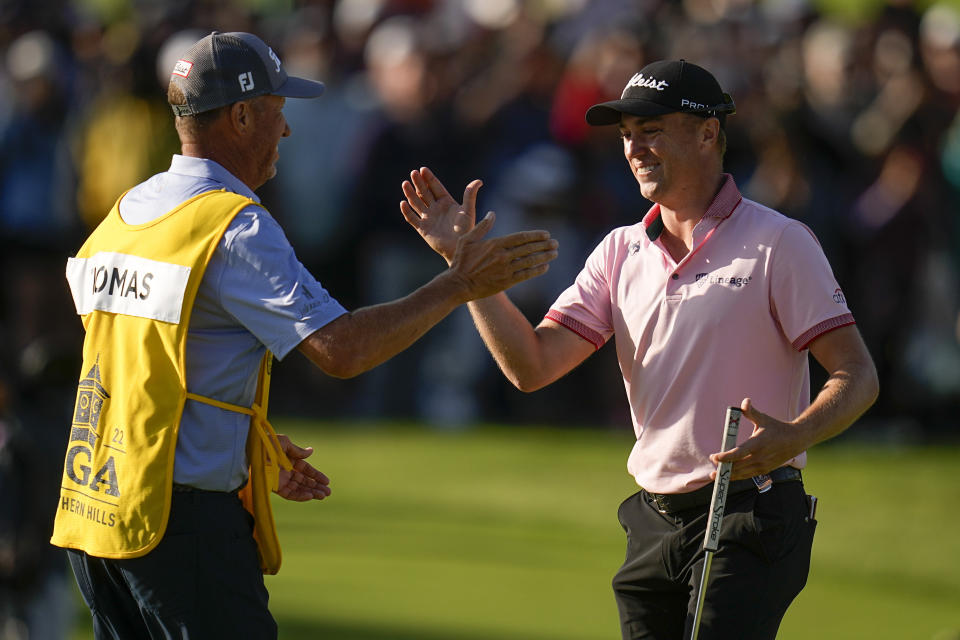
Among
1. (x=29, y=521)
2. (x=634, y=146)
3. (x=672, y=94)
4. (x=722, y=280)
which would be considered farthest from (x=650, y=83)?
(x=29, y=521)

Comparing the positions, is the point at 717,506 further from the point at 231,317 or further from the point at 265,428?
the point at 231,317

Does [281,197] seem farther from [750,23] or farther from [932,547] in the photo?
[932,547]

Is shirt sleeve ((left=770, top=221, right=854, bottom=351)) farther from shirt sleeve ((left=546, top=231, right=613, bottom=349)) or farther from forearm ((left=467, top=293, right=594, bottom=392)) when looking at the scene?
forearm ((left=467, top=293, right=594, bottom=392))

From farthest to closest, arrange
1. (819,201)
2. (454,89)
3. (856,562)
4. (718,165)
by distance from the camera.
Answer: (454,89) < (819,201) < (856,562) < (718,165)

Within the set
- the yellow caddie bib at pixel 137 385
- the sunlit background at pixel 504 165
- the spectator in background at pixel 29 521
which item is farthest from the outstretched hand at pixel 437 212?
the sunlit background at pixel 504 165

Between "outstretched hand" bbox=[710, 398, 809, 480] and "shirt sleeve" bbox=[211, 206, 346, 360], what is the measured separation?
51.6 inches

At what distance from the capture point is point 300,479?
538 centimetres

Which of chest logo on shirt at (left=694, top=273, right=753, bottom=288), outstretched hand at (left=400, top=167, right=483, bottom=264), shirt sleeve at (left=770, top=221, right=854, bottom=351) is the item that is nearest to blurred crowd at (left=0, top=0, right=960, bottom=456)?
outstretched hand at (left=400, top=167, right=483, bottom=264)

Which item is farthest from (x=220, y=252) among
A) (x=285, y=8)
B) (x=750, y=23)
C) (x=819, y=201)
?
(x=285, y=8)

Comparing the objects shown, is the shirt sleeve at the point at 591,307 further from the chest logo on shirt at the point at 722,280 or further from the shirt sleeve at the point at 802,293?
the shirt sleeve at the point at 802,293

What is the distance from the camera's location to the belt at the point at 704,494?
5.14 metres

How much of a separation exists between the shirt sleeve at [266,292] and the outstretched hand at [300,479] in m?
0.81

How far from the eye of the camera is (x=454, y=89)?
14.6 m

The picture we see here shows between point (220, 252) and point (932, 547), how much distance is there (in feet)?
26.4
